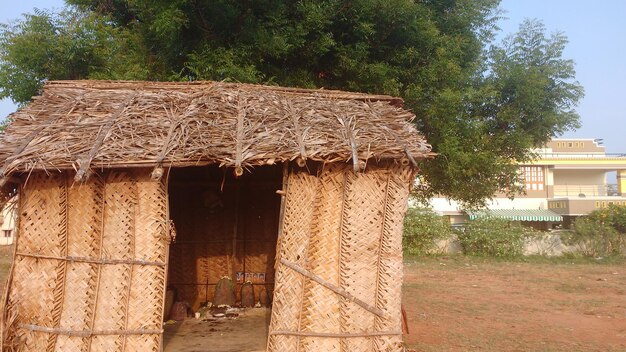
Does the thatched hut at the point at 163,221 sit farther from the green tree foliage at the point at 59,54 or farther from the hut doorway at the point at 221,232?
the green tree foliage at the point at 59,54

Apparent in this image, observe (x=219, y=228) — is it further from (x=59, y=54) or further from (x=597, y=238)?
(x=597, y=238)

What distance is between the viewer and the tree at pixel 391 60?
34.8ft

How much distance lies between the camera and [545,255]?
20688 millimetres

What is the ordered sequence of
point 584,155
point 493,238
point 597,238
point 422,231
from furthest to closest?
point 584,155, point 493,238, point 422,231, point 597,238

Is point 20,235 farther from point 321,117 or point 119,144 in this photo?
point 321,117

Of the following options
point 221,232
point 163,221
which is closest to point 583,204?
point 221,232

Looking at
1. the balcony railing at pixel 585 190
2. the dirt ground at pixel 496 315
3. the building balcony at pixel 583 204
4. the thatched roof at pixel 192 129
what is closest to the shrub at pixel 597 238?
the dirt ground at pixel 496 315

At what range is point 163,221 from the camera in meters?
5.97

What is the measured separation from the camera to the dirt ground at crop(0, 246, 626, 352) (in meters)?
7.63

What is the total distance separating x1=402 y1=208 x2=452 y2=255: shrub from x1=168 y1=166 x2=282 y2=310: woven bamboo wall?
36.9ft

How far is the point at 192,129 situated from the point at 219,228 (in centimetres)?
376

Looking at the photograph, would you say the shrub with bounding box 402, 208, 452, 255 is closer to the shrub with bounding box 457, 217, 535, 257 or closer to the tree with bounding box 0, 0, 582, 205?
the shrub with bounding box 457, 217, 535, 257

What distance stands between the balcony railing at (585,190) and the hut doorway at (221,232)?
2734 centimetres

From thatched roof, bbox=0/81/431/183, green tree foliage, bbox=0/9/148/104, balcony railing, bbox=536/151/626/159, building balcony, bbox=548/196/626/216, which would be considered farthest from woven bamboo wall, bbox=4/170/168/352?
balcony railing, bbox=536/151/626/159
